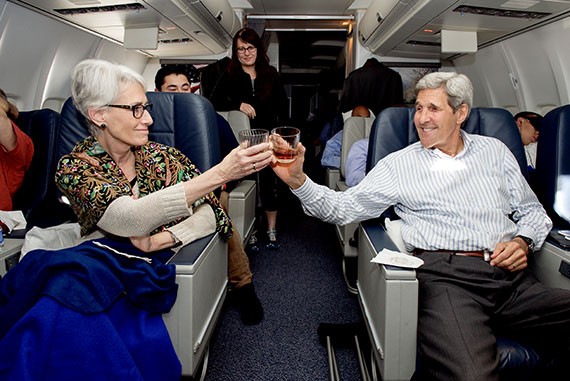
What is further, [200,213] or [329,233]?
[329,233]

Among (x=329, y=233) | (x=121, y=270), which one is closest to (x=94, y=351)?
(x=121, y=270)

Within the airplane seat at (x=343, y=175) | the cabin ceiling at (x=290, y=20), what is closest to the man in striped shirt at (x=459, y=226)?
the airplane seat at (x=343, y=175)

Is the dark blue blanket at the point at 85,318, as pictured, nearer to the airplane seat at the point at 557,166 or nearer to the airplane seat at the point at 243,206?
the airplane seat at the point at 243,206

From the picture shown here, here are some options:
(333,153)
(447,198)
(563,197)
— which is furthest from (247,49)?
(563,197)

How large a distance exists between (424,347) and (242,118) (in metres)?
2.50

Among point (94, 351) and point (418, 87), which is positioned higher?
point (418, 87)

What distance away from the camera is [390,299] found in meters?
1.40

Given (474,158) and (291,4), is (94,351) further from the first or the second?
(291,4)

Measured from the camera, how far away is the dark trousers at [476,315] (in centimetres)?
137

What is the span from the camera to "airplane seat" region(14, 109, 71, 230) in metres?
2.41

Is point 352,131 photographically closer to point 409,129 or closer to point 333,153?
point 333,153

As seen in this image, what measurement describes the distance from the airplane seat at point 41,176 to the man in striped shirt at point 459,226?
148 centimetres

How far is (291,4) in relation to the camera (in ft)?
18.5

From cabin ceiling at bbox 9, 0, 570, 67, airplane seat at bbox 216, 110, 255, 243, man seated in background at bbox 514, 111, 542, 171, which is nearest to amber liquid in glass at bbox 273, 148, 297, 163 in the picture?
airplane seat at bbox 216, 110, 255, 243
